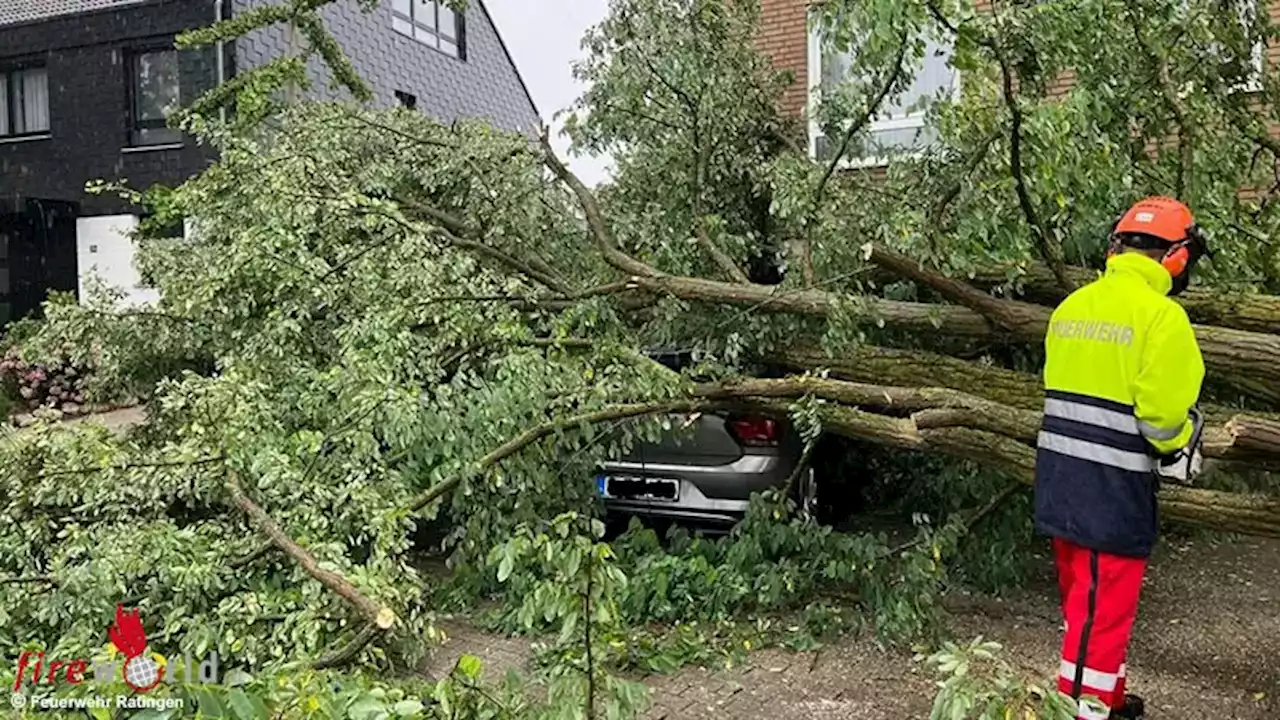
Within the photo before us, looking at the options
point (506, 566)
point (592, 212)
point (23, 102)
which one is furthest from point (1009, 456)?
point (23, 102)

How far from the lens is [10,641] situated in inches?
149

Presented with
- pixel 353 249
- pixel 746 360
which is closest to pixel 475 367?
pixel 353 249

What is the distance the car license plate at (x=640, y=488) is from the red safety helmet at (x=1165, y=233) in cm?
282

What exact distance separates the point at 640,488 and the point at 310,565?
2.48 m

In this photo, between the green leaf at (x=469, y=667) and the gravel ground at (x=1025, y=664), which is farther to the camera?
the gravel ground at (x=1025, y=664)

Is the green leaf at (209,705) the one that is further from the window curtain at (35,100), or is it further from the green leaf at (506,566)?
the window curtain at (35,100)

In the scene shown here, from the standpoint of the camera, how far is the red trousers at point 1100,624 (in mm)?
3320

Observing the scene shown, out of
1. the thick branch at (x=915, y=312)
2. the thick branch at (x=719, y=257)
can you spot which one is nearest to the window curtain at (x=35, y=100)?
the thick branch at (x=719, y=257)

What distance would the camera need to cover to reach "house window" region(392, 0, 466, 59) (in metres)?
21.8

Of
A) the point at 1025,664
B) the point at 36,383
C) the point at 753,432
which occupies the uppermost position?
the point at 753,432

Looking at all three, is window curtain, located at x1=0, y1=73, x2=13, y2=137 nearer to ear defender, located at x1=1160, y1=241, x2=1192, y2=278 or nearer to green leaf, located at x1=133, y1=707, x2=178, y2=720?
A: green leaf, located at x1=133, y1=707, x2=178, y2=720

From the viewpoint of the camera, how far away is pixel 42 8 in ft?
65.9

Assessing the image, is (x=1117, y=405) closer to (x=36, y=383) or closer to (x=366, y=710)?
(x=366, y=710)

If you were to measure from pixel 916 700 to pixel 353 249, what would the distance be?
11.4 ft
